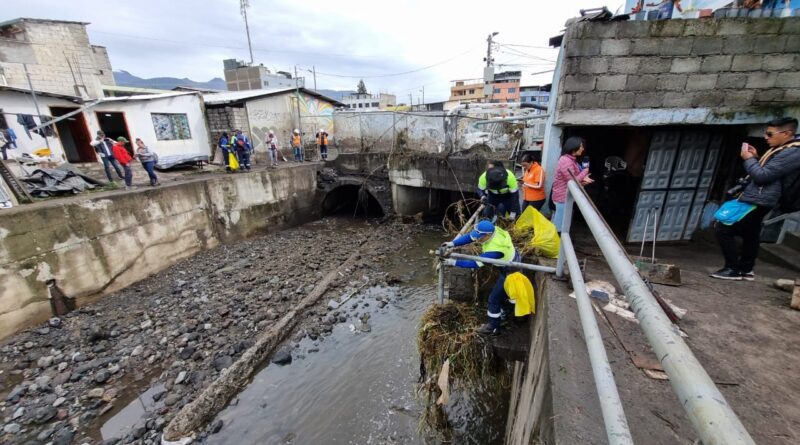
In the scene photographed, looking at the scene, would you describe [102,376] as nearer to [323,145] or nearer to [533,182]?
[533,182]

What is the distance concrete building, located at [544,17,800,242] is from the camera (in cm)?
431

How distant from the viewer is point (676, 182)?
5469mm

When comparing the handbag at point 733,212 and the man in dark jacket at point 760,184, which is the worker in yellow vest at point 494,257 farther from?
the man in dark jacket at point 760,184

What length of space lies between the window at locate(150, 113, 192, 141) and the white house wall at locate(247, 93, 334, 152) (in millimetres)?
2692

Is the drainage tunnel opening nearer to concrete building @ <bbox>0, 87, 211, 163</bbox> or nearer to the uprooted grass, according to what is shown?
concrete building @ <bbox>0, 87, 211, 163</bbox>

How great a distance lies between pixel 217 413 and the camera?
543 cm

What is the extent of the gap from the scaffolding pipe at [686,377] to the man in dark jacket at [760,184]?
3709 millimetres

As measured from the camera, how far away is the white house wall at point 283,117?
16172 millimetres

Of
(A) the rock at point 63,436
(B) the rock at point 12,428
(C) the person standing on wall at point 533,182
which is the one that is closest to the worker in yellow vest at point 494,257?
(C) the person standing on wall at point 533,182

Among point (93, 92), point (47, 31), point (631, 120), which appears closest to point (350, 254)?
point (631, 120)

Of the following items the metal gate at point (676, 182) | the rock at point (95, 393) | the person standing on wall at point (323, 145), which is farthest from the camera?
the person standing on wall at point (323, 145)

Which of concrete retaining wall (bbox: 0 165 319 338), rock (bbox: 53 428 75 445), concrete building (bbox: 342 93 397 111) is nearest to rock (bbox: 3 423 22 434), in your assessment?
rock (bbox: 53 428 75 445)

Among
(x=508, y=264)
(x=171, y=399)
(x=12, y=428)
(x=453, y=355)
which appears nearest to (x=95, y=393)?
(x=12, y=428)

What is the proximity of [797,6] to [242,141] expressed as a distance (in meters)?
14.3
